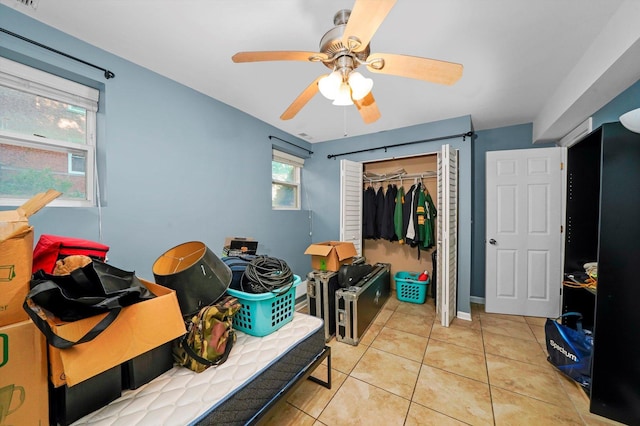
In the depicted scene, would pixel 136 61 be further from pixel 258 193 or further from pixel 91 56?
pixel 258 193

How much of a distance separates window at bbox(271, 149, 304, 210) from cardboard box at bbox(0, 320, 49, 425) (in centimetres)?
248

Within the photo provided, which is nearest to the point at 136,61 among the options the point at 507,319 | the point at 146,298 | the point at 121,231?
the point at 121,231

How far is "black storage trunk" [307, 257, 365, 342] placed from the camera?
7.41ft

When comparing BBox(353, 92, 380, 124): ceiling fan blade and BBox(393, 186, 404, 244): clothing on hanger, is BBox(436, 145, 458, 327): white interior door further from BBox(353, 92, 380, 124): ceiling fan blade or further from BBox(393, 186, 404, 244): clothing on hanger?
BBox(353, 92, 380, 124): ceiling fan blade

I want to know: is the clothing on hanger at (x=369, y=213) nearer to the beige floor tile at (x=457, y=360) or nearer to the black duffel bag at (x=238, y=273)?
the beige floor tile at (x=457, y=360)

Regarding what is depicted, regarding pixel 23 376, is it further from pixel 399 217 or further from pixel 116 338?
pixel 399 217

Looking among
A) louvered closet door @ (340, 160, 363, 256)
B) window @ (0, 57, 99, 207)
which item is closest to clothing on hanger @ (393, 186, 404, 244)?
louvered closet door @ (340, 160, 363, 256)

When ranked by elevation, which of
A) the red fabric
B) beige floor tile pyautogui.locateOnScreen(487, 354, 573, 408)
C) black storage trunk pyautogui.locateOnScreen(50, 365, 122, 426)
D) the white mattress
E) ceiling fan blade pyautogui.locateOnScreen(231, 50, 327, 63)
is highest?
ceiling fan blade pyautogui.locateOnScreen(231, 50, 327, 63)

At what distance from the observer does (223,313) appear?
1.12 meters

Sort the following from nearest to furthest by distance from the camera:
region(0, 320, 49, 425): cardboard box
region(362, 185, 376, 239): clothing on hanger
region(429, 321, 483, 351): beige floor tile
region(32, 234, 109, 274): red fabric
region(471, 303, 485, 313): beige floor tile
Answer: region(0, 320, 49, 425): cardboard box
region(32, 234, 109, 274): red fabric
region(429, 321, 483, 351): beige floor tile
region(471, 303, 485, 313): beige floor tile
region(362, 185, 376, 239): clothing on hanger

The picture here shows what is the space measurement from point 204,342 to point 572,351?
94.2 inches

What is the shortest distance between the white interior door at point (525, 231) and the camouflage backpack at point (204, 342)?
313 cm

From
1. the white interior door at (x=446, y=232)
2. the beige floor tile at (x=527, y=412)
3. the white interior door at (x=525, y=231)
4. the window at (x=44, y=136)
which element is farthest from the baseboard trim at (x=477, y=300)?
the window at (x=44, y=136)

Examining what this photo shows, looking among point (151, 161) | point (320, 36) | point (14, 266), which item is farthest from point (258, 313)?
point (320, 36)
